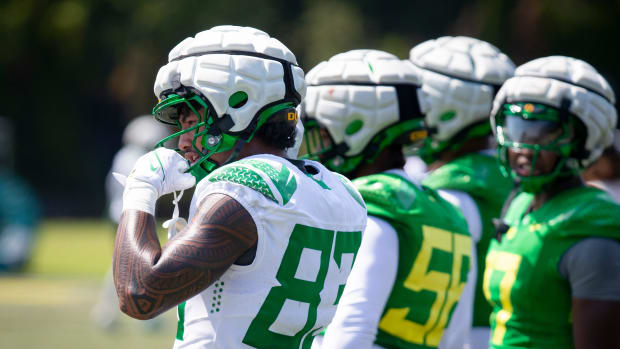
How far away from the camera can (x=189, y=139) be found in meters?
3.05

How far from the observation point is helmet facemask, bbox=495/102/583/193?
3.94 metres

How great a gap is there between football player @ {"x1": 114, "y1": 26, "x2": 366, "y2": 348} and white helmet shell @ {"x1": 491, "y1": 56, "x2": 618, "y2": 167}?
120 centimetres

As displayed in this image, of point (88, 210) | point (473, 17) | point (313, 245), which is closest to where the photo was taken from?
point (313, 245)

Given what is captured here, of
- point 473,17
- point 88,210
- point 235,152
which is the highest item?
point 235,152

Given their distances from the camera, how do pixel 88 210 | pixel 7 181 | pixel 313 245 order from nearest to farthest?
pixel 313 245, pixel 7 181, pixel 88 210

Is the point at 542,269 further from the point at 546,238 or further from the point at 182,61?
the point at 182,61

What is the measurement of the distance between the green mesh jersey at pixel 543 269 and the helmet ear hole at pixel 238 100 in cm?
140

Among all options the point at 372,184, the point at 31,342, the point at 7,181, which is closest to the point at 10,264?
the point at 7,181

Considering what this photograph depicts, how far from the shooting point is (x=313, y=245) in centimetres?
288

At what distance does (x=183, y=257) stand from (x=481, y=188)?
7.63 feet

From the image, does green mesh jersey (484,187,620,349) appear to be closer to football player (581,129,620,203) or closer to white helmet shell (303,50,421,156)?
white helmet shell (303,50,421,156)

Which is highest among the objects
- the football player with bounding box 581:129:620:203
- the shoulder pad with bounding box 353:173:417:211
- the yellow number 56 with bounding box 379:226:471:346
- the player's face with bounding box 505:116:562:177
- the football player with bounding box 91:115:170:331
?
the player's face with bounding box 505:116:562:177

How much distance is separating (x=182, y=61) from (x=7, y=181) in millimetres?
16004

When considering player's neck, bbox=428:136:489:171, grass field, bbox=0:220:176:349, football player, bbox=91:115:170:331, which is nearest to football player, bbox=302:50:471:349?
player's neck, bbox=428:136:489:171
